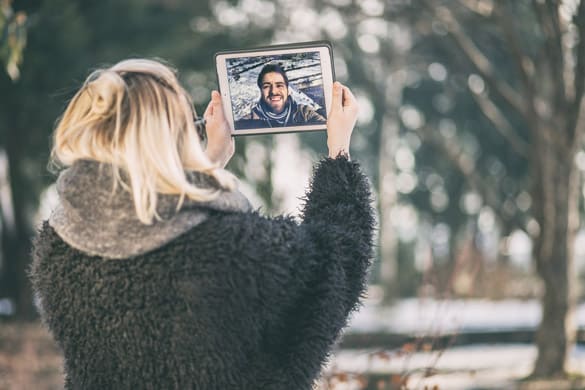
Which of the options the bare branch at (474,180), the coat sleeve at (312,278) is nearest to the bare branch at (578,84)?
the bare branch at (474,180)

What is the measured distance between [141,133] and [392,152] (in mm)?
27122

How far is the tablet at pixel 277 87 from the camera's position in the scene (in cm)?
257

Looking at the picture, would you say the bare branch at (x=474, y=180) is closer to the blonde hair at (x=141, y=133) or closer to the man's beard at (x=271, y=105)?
the man's beard at (x=271, y=105)

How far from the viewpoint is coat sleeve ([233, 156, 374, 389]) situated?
216 centimetres

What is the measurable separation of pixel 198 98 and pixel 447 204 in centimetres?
2121

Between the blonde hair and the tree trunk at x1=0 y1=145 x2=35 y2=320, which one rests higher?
the blonde hair

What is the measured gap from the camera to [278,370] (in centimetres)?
221

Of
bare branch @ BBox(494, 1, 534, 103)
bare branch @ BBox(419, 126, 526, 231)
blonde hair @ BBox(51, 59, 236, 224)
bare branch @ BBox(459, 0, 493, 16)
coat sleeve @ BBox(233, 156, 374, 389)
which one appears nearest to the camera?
blonde hair @ BBox(51, 59, 236, 224)

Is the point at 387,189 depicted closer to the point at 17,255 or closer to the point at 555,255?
the point at 17,255

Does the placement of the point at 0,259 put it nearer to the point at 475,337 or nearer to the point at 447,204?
the point at 475,337

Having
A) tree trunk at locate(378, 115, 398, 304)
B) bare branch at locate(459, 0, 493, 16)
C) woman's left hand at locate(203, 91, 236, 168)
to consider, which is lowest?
tree trunk at locate(378, 115, 398, 304)

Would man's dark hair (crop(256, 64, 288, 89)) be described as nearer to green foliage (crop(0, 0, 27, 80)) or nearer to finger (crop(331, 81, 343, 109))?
finger (crop(331, 81, 343, 109))

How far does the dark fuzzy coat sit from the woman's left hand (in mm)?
473

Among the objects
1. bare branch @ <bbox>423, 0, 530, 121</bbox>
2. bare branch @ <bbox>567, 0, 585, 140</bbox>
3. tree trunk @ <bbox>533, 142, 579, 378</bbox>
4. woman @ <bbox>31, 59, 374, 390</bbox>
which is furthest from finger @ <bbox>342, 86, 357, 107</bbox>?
bare branch @ <bbox>423, 0, 530, 121</bbox>
